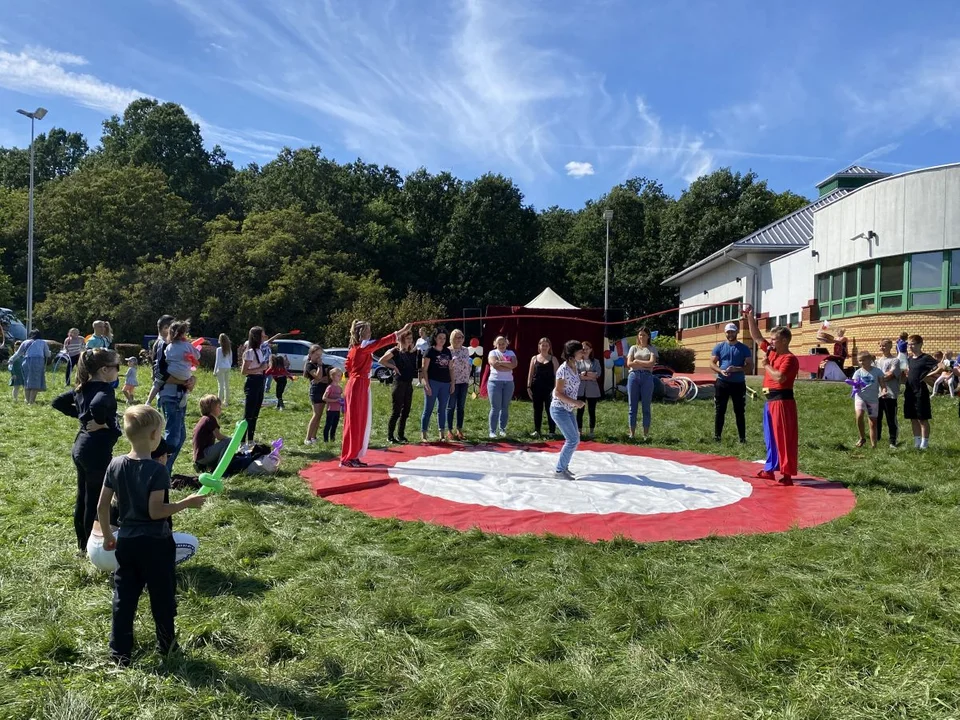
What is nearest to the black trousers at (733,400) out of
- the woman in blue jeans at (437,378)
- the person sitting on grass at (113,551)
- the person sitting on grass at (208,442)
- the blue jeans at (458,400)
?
the blue jeans at (458,400)

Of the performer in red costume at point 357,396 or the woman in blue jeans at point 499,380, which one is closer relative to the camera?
the performer in red costume at point 357,396

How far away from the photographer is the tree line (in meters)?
32.4

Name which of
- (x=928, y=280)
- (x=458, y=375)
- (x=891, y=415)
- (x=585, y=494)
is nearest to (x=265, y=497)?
(x=585, y=494)

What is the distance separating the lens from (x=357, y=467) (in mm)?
7836

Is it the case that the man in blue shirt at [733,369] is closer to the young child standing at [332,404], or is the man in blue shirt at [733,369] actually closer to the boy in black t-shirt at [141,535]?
the young child standing at [332,404]

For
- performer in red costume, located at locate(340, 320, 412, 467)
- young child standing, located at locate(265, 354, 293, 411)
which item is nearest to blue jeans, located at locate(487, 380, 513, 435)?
performer in red costume, located at locate(340, 320, 412, 467)

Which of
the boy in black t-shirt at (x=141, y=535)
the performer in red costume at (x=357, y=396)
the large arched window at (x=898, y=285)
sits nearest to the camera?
the boy in black t-shirt at (x=141, y=535)

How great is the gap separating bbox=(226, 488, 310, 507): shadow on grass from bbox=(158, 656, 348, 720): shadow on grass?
9.78ft

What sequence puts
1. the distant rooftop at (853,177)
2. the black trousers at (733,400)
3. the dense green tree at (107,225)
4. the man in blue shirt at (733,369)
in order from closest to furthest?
the man in blue shirt at (733,369) → the black trousers at (733,400) → the distant rooftop at (853,177) → the dense green tree at (107,225)

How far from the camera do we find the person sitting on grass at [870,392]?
31.8 feet

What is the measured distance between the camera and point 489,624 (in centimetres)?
351

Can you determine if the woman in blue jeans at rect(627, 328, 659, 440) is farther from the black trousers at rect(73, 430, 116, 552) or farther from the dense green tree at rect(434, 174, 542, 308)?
the dense green tree at rect(434, 174, 542, 308)

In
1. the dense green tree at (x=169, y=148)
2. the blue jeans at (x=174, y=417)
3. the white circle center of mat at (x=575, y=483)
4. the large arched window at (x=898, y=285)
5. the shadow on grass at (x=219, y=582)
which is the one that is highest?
the dense green tree at (x=169, y=148)

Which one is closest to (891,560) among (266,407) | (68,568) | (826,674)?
(826,674)
